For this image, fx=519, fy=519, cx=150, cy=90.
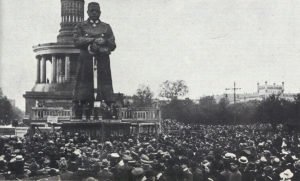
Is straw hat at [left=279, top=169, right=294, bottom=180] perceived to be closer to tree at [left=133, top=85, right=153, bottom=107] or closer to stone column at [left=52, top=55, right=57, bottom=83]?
stone column at [left=52, top=55, right=57, bottom=83]

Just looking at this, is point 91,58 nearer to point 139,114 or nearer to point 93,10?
point 93,10

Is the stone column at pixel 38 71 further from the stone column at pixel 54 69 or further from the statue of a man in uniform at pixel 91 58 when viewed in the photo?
the statue of a man in uniform at pixel 91 58

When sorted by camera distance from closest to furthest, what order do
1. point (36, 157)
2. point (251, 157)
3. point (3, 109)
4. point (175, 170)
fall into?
point (175, 170) → point (251, 157) → point (36, 157) → point (3, 109)

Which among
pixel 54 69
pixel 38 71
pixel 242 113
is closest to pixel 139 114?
pixel 54 69

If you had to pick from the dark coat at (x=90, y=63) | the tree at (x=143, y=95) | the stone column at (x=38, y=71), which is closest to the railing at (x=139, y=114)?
the dark coat at (x=90, y=63)

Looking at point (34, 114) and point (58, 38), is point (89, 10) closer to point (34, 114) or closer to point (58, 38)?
point (34, 114)

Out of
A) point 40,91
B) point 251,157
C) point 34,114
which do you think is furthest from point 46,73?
point 251,157
